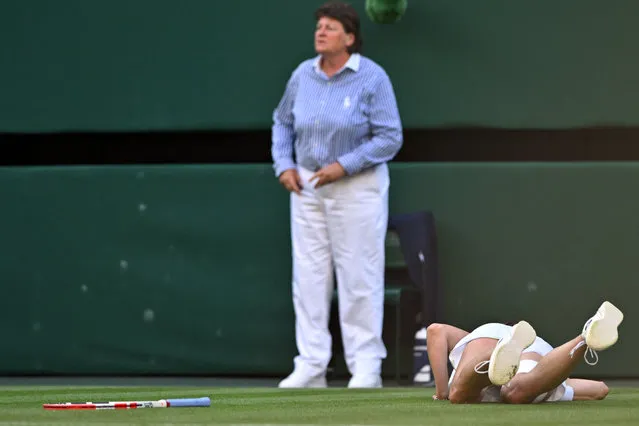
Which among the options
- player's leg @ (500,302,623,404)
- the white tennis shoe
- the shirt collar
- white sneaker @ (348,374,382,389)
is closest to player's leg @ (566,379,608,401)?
player's leg @ (500,302,623,404)

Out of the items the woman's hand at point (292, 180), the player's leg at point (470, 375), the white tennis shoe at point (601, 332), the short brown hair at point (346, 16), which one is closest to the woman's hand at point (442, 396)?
the player's leg at point (470, 375)

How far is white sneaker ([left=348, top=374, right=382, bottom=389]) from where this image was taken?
8.98m

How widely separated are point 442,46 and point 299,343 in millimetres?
2377

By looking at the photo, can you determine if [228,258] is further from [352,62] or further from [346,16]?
[346,16]

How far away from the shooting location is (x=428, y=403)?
6.68 meters

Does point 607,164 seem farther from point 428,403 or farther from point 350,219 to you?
point 428,403

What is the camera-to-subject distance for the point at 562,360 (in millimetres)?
6086

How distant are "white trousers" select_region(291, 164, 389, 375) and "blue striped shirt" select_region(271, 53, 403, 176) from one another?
0.17 m

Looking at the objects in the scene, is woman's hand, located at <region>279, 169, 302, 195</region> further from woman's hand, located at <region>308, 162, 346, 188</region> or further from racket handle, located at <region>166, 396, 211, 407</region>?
racket handle, located at <region>166, 396, 211, 407</region>

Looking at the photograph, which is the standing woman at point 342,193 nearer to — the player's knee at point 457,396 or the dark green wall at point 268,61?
the dark green wall at point 268,61

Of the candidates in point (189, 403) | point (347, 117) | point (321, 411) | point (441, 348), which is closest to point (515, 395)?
point (441, 348)

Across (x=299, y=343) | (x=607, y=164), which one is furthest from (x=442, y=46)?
(x=299, y=343)

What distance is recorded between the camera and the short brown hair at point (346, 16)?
9.23 meters

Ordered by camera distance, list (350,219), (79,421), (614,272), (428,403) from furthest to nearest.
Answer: (614,272)
(350,219)
(428,403)
(79,421)
